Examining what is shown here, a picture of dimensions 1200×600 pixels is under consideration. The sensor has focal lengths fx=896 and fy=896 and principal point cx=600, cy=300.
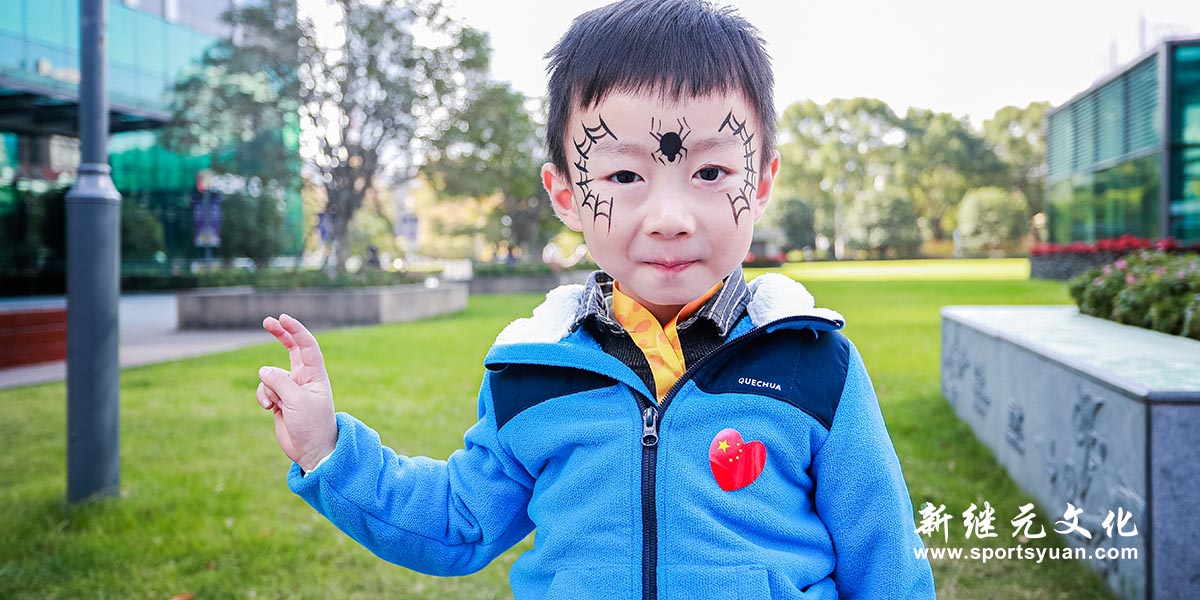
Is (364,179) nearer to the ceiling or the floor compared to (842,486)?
nearer to the ceiling

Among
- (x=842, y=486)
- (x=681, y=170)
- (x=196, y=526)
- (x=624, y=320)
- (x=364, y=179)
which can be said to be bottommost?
(x=196, y=526)

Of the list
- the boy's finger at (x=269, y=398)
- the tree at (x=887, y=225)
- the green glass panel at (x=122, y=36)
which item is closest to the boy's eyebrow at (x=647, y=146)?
the boy's finger at (x=269, y=398)

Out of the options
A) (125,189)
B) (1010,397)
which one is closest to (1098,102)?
(1010,397)

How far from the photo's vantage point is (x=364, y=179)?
16.7m

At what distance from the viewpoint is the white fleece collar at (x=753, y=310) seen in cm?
156

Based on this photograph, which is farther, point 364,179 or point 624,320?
point 364,179

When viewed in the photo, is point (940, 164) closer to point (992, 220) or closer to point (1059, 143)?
point (992, 220)

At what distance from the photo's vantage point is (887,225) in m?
53.4

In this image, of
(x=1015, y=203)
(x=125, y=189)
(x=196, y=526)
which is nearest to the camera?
(x=196, y=526)

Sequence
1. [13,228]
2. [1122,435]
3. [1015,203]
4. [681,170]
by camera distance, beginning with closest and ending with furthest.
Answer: [681,170]
[1122,435]
[13,228]
[1015,203]

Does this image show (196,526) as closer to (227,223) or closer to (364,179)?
→ (364,179)

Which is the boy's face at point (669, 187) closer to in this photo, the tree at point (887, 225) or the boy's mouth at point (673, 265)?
the boy's mouth at point (673, 265)

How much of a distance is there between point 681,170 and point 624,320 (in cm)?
31

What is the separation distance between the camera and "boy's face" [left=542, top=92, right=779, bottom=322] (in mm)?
1438
